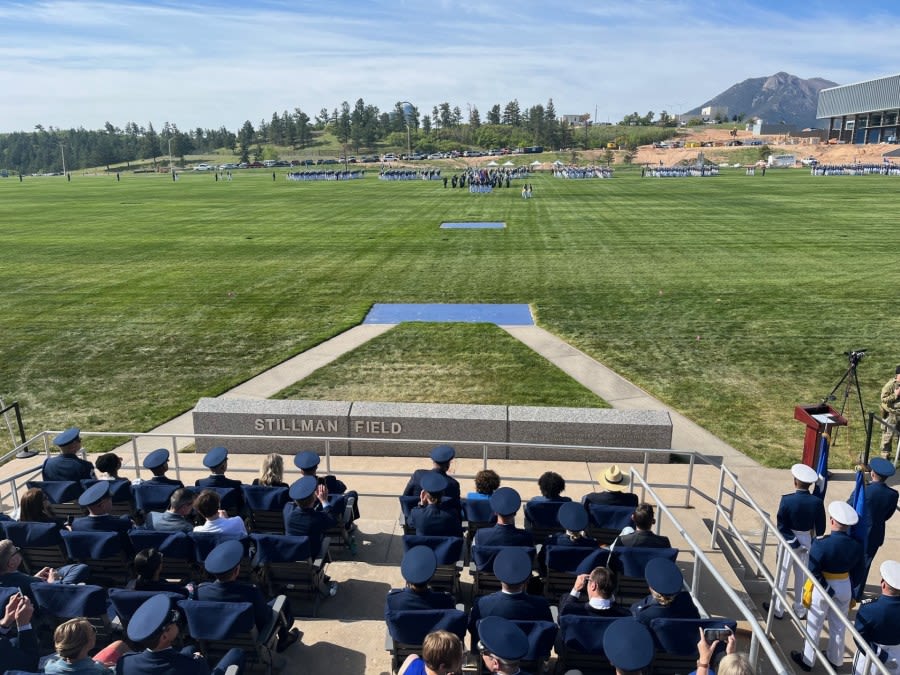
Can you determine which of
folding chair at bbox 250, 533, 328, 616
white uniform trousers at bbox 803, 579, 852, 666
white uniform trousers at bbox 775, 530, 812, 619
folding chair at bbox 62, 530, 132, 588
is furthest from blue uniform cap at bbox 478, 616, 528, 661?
white uniform trousers at bbox 775, 530, 812, 619

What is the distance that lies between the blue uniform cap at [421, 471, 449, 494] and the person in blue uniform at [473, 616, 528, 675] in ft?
7.95

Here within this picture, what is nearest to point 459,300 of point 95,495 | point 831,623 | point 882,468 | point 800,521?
point 882,468

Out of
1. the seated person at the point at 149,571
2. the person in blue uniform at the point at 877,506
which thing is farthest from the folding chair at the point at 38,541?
the person in blue uniform at the point at 877,506

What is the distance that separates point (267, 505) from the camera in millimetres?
7371

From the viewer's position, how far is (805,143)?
144000 mm

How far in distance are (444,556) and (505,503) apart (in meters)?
0.75

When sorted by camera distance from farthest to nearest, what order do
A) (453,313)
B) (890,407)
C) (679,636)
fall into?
(453,313), (890,407), (679,636)

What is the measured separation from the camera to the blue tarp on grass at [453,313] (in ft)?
62.1

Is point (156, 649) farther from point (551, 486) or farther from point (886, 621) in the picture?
point (886, 621)

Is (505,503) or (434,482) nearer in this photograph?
(505,503)

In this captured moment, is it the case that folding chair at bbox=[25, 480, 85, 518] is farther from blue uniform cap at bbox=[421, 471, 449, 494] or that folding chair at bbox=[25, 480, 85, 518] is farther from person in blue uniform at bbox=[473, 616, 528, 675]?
person in blue uniform at bbox=[473, 616, 528, 675]

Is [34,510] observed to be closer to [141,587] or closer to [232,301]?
[141,587]

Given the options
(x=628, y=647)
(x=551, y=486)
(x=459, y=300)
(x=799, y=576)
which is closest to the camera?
(x=628, y=647)

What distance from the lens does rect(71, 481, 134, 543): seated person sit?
Answer: 6438 millimetres
